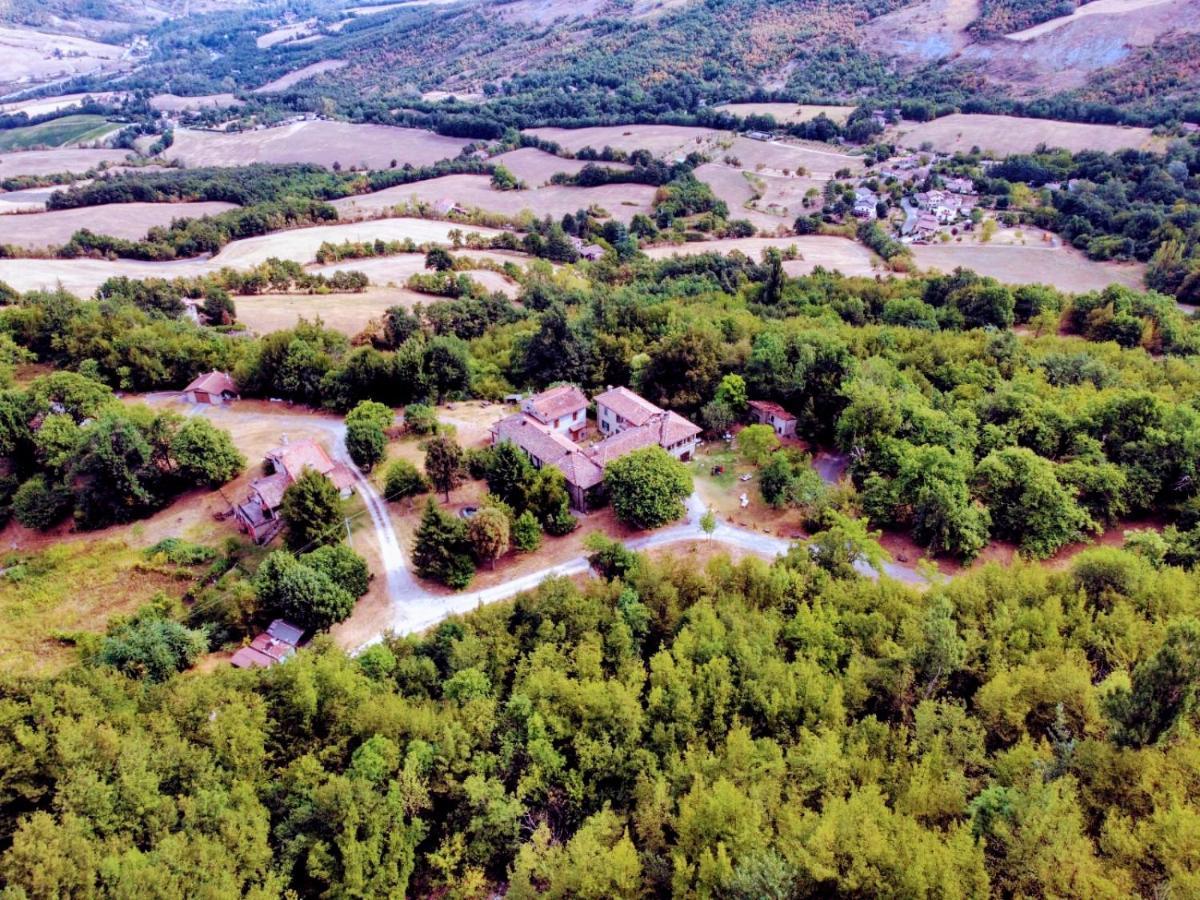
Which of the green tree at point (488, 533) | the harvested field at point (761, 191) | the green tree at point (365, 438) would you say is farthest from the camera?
the harvested field at point (761, 191)

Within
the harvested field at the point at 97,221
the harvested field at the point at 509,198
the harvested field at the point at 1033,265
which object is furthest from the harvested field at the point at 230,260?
the harvested field at the point at 1033,265

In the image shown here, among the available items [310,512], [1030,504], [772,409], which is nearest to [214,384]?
[310,512]

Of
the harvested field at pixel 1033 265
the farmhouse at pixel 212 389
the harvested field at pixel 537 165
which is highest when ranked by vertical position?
the farmhouse at pixel 212 389

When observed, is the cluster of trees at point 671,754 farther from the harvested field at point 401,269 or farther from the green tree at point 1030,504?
the harvested field at point 401,269

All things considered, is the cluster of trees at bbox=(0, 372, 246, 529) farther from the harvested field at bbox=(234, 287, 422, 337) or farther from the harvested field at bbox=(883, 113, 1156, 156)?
the harvested field at bbox=(883, 113, 1156, 156)

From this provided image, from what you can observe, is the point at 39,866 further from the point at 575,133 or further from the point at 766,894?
the point at 575,133

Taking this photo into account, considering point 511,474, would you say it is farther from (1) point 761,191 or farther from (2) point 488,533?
(1) point 761,191
